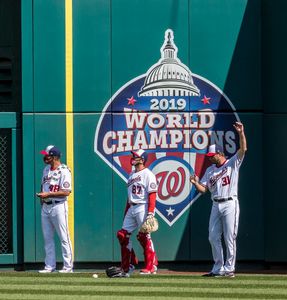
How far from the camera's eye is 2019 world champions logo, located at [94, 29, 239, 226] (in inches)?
680

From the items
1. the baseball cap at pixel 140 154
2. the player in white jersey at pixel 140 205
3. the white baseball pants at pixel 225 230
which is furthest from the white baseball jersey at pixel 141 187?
the white baseball pants at pixel 225 230

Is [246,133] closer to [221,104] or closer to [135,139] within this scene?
[221,104]

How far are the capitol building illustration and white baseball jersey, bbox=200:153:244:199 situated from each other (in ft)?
6.62

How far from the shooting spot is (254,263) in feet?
57.1

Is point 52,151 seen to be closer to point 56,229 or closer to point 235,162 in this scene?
point 56,229

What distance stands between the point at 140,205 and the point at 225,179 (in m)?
1.20

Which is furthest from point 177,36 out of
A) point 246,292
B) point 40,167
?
point 246,292

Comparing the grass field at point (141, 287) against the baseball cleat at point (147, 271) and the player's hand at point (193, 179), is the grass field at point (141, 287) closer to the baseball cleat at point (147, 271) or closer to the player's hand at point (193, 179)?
the baseball cleat at point (147, 271)

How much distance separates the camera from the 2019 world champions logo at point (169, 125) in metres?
17.3

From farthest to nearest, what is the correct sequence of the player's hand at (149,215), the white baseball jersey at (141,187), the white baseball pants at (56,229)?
the white baseball pants at (56,229) < the white baseball jersey at (141,187) < the player's hand at (149,215)

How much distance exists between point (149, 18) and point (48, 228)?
3.50 m

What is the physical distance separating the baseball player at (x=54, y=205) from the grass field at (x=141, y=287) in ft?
1.81

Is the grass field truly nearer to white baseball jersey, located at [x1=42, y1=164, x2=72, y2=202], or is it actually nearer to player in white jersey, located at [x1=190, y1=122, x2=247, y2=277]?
player in white jersey, located at [x1=190, y1=122, x2=247, y2=277]

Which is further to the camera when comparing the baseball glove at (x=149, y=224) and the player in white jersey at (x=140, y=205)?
the player in white jersey at (x=140, y=205)
